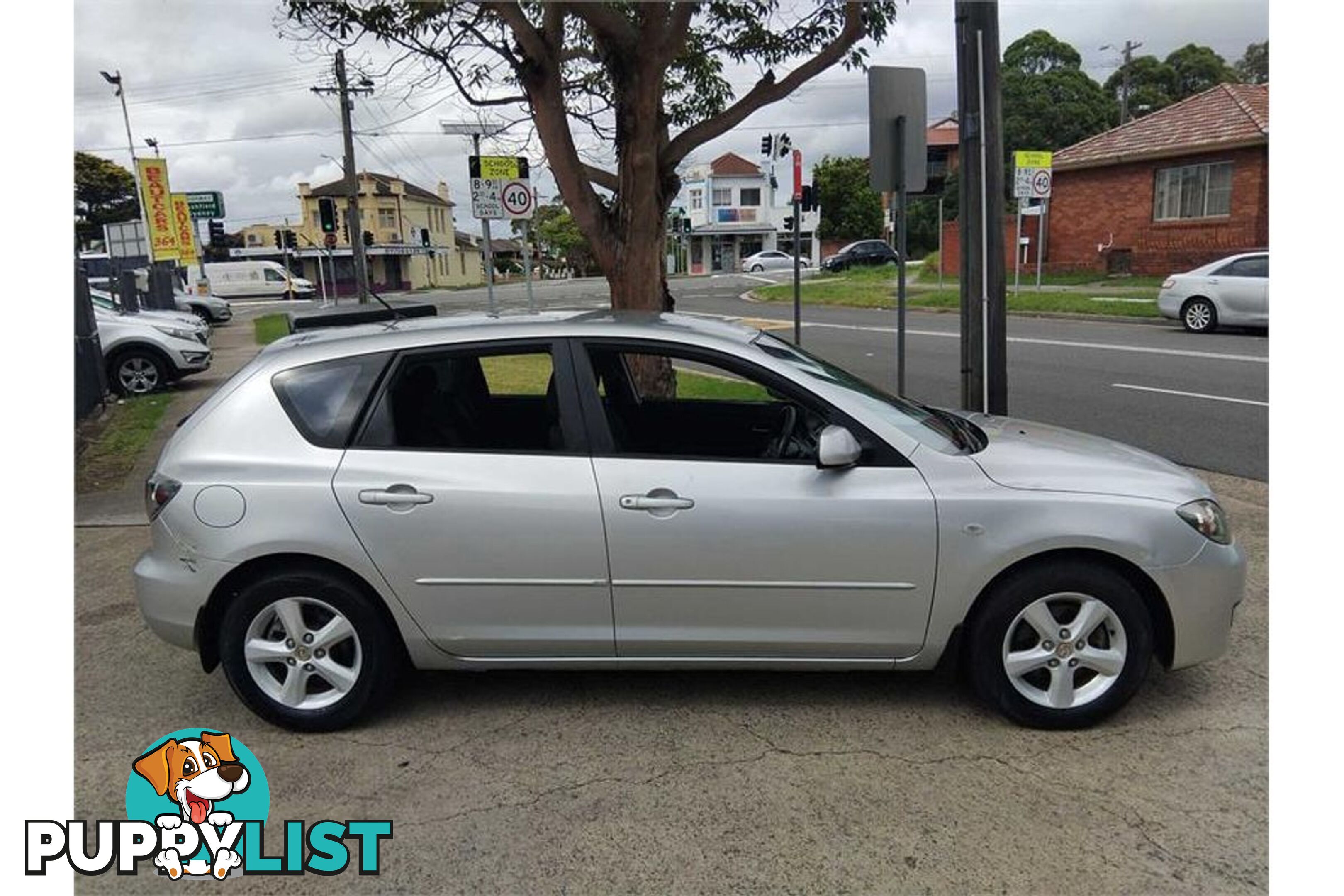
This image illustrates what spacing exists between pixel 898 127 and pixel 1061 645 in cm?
472

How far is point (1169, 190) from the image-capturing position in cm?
2528

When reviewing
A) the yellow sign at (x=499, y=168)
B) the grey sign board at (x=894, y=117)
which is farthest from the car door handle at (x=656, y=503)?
the yellow sign at (x=499, y=168)

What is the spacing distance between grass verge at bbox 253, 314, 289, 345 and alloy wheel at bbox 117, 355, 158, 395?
18.4 ft

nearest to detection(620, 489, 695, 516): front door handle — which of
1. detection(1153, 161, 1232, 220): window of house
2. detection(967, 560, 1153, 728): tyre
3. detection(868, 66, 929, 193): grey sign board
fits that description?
detection(967, 560, 1153, 728): tyre

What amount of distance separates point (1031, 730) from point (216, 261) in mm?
65534

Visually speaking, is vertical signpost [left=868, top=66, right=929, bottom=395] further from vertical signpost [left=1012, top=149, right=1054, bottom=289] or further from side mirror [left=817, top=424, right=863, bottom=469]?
vertical signpost [left=1012, top=149, right=1054, bottom=289]

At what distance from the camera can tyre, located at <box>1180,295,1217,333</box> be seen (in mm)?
15812

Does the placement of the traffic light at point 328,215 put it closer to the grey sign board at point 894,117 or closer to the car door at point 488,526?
the grey sign board at point 894,117

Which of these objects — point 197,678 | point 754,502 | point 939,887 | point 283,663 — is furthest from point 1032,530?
point 197,678

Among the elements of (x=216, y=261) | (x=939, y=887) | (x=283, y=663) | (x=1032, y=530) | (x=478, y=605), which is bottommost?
(x=939, y=887)

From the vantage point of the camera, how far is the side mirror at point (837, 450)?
11.0ft

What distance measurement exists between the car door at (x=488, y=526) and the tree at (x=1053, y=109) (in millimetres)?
43680

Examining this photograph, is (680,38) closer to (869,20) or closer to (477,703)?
(869,20)

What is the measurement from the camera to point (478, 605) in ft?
11.7
